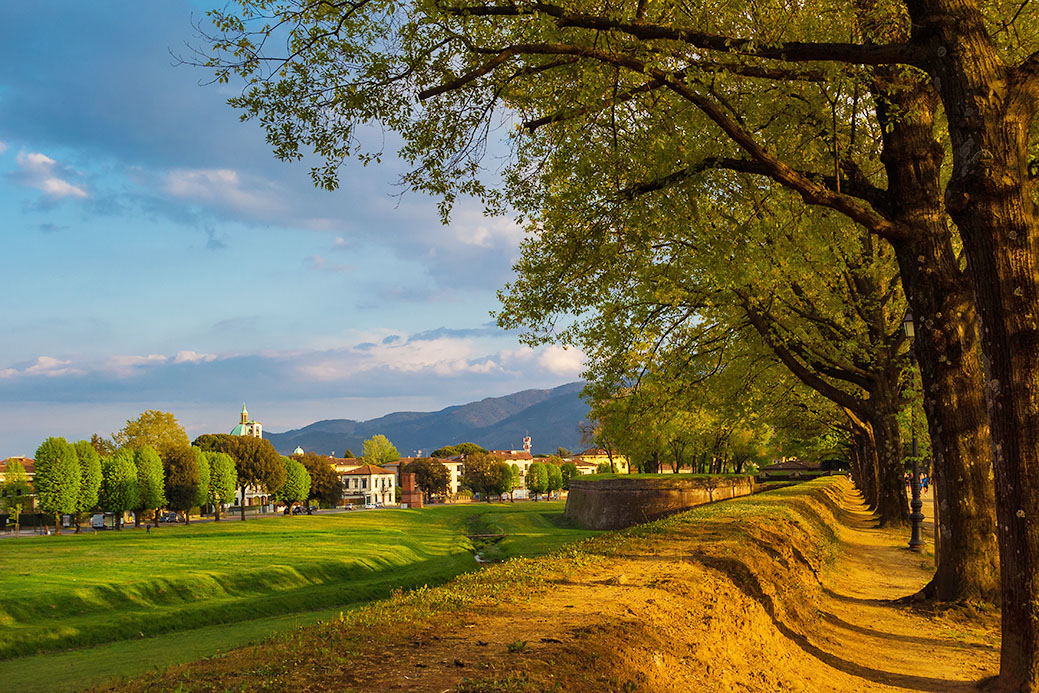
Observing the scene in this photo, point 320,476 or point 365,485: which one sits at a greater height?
point 320,476

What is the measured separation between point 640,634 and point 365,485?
612 ft

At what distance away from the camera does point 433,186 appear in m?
12.9

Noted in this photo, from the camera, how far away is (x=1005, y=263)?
7828 millimetres

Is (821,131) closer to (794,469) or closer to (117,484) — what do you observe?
(117,484)

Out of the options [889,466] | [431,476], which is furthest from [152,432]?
[889,466]

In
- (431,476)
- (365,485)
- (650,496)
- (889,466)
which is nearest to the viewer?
(889,466)

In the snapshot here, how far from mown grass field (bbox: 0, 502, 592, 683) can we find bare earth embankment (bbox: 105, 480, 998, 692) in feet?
48.8

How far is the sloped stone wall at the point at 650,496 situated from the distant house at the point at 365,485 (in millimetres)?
129760

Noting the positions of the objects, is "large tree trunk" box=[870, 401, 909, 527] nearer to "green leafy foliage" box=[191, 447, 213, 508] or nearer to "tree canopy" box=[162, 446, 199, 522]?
"tree canopy" box=[162, 446, 199, 522]

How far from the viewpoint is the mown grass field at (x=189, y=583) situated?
26.0 meters

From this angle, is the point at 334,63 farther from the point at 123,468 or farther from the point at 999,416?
the point at 123,468

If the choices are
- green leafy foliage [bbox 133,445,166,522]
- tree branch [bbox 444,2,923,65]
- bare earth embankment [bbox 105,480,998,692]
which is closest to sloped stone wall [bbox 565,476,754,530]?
bare earth embankment [bbox 105,480,998,692]

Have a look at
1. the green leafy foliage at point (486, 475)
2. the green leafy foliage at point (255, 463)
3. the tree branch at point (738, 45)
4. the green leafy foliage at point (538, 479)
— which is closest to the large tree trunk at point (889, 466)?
the tree branch at point (738, 45)

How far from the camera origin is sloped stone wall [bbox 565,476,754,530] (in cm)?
5769
